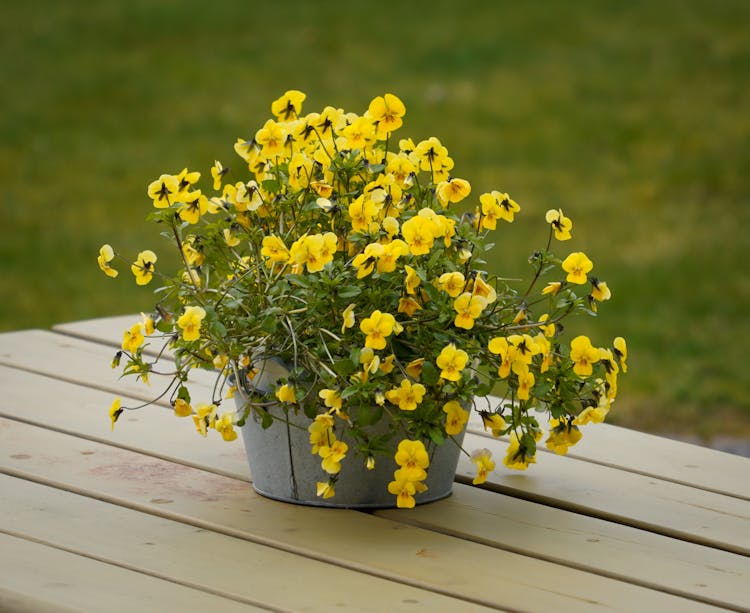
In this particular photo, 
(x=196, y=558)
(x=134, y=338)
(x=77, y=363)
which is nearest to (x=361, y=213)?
(x=134, y=338)

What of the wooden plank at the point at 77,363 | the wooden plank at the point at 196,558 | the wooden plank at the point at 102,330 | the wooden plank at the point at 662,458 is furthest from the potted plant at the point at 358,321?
the wooden plank at the point at 102,330

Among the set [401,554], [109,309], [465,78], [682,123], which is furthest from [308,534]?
[465,78]

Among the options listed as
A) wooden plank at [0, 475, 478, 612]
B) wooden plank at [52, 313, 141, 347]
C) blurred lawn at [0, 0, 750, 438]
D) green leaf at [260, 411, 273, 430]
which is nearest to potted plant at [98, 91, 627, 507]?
green leaf at [260, 411, 273, 430]

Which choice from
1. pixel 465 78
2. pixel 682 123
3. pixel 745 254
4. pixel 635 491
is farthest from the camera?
pixel 465 78

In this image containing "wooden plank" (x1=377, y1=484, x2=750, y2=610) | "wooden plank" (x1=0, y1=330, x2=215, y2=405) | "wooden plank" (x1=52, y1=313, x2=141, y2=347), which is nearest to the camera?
"wooden plank" (x1=377, y1=484, x2=750, y2=610)

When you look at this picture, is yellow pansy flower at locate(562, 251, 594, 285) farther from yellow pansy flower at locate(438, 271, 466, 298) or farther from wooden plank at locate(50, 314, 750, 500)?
wooden plank at locate(50, 314, 750, 500)

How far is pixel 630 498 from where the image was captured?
4.91 ft

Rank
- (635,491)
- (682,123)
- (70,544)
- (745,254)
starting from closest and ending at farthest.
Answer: (70,544) < (635,491) < (745,254) < (682,123)

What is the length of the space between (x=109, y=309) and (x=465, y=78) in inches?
118

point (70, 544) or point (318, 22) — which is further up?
point (318, 22)

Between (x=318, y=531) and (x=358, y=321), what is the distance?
232 millimetres

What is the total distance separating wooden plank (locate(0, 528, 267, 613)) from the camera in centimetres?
110

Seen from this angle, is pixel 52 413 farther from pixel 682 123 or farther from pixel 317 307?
pixel 682 123

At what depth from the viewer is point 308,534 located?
4.33 feet
